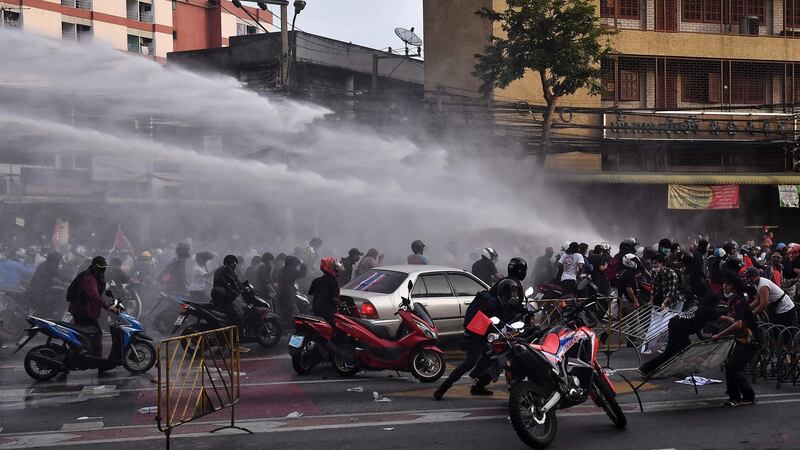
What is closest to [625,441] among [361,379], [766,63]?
[361,379]

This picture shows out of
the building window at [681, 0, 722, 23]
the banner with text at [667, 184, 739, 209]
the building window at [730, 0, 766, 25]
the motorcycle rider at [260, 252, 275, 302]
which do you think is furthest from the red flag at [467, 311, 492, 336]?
the building window at [730, 0, 766, 25]

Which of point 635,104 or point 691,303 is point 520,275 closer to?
point 691,303

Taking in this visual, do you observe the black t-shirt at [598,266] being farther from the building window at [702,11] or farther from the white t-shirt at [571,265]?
the building window at [702,11]

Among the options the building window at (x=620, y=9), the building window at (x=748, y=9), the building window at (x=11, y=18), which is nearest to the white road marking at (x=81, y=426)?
the building window at (x=620, y=9)

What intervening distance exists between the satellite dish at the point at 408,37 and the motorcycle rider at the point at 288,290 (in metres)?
18.2

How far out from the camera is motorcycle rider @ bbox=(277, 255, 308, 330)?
15984 mm

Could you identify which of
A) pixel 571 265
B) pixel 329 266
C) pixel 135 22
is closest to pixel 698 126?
pixel 571 265

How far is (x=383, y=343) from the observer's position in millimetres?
11047

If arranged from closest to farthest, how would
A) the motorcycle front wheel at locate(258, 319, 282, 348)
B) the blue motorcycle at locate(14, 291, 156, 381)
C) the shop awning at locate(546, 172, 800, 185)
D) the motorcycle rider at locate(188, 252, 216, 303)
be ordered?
the blue motorcycle at locate(14, 291, 156, 381) < the motorcycle front wheel at locate(258, 319, 282, 348) < the motorcycle rider at locate(188, 252, 216, 303) < the shop awning at locate(546, 172, 800, 185)

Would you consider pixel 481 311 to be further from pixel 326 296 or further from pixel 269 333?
pixel 269 333

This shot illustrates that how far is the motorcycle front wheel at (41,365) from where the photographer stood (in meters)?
11.5

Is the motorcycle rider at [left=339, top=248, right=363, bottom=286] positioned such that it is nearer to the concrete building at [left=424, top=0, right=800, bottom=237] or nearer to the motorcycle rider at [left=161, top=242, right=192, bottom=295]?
the motorcycle rider at [left=161, top=242, right=192, bottom=295]

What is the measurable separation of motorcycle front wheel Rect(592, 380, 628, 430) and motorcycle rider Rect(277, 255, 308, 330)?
8.42 metres

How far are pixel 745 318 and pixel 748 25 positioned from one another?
2546 centimetres
